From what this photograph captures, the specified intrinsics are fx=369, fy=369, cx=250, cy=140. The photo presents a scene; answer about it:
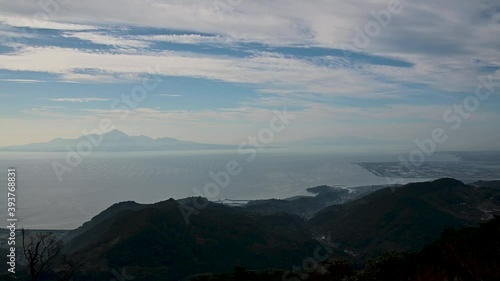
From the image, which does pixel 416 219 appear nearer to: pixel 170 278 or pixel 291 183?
pixel 170 278

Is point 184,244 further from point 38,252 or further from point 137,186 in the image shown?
point 137,186

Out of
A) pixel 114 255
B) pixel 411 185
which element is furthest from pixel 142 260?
pixel 411 185

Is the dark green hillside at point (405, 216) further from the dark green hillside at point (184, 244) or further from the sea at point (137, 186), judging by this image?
the sea at point (137, 186)

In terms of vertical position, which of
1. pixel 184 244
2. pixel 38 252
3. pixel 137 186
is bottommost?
pixel 137 186

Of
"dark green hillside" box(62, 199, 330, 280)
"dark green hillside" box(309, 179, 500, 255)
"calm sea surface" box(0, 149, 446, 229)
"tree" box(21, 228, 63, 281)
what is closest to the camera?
"tree" box(21, 228, 63, 281)

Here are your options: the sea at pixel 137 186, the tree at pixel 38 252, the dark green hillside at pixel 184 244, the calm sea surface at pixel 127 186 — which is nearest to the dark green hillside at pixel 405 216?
the dark green hillside at pixel 184 244

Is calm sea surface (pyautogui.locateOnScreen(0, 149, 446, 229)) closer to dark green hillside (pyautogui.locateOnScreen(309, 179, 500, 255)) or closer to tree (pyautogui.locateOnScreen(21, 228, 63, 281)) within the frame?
dark green hillside (pyautogui.locateOnScreen(309, 179, 500, 255))

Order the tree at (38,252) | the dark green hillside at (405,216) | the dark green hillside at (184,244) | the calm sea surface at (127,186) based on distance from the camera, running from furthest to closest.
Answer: the calm sea surface at (127,186)
the dark green hillside at (405,216)
the dark green hillside at (184,244)
the tree at (38,252)

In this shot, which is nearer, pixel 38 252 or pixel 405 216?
pixel 38 252

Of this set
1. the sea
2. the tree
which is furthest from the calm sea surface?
the tree

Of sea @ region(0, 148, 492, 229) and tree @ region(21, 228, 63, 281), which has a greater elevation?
tree @ region(21, 228, 63, 281)

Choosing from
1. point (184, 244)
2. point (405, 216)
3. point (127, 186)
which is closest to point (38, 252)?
point (184, 244)
